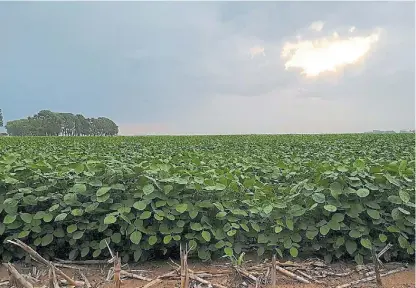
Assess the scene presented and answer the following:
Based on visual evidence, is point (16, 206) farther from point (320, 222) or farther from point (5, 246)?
point (320, 222)

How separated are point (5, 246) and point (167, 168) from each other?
1.48 meters

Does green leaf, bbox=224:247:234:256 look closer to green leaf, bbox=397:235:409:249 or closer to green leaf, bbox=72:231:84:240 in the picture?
green leaf, bbox=72:231:84:240

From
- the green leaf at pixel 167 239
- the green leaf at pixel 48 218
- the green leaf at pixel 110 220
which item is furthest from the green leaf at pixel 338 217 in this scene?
the green leaf at pixel 48 218

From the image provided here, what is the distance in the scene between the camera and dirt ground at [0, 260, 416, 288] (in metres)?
2.69

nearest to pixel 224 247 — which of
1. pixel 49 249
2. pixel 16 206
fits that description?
pixel 49 249

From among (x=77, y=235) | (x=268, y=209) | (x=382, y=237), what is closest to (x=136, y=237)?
(x=77, y=235)

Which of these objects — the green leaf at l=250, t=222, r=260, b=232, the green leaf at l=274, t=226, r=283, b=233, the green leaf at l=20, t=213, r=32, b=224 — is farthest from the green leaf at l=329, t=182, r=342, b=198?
the green leaf at l=20, t=213, r=32, b=224

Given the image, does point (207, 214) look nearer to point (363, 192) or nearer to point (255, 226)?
point (255, 226)

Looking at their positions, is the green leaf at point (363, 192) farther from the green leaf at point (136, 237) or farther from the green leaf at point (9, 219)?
the green leaf at point (9, 219)

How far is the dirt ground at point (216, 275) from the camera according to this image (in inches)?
106

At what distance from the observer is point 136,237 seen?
2908mm

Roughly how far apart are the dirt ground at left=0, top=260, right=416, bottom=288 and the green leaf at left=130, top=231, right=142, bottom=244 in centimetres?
28

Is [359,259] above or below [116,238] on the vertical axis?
below

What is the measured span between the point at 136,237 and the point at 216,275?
65 cm
